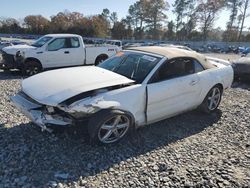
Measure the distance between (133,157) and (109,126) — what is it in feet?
1.96

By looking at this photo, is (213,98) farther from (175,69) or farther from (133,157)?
(133,157)

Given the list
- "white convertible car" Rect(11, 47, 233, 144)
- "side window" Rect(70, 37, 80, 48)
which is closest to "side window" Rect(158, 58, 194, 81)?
"white convertible car" Rect(11, 47, 233, 144)

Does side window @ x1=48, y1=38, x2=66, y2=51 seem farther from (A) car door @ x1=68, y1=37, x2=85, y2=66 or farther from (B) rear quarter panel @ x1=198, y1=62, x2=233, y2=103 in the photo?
(B) rear quarter panel @ x1=198, y1=62, x2=233, y2=103

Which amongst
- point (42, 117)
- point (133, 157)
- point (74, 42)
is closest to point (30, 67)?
point (74, 42)

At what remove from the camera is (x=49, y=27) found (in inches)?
2345

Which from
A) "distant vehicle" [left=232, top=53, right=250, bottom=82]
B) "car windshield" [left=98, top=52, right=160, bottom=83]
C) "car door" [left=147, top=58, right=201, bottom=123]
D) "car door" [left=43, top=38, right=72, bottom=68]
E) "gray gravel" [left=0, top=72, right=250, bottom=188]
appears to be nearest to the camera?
"gray gravel" [left=0, top=72, right=250, bottom=188]

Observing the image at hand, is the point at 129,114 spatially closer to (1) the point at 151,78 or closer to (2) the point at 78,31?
(1) the point at 151,78

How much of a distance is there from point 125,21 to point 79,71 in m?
63.9

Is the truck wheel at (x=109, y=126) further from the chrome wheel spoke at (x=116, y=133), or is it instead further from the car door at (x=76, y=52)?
the car door at (x=76, y=52)

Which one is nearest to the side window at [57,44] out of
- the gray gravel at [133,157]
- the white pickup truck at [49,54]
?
the white pickup truck at [49,54]

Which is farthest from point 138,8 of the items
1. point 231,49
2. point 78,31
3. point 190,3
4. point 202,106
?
point 202,106

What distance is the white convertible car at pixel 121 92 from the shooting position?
3.78m

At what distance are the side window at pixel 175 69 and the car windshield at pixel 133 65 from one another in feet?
0.66

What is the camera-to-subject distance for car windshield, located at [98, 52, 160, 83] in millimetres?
4566
